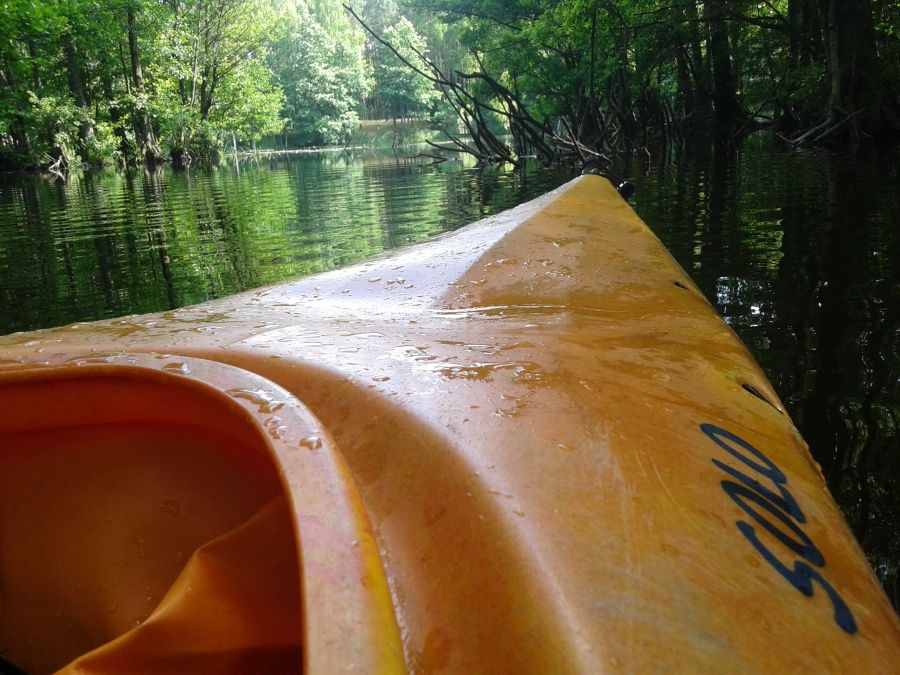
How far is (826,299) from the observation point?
338 centimetres

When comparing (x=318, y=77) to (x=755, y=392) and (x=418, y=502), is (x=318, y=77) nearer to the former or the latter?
(x=755, y=392)

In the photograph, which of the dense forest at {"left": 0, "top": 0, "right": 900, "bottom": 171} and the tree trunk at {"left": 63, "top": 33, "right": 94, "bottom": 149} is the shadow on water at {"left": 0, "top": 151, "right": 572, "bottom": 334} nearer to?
the dense forest at {"left": 0, "top": 0, "right": 900, "bottom": 171}

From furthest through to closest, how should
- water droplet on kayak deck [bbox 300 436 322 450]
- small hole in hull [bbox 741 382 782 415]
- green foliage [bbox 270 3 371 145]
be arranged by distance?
green foliage [bbox 270 3 371 145], small hole in hull [bbox 741 382 782 415], water droplet on kayak deck [bbox 300 436 322 450]

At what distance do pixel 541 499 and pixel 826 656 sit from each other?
1.15ft

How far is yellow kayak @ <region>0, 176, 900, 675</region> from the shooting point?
0.70 m

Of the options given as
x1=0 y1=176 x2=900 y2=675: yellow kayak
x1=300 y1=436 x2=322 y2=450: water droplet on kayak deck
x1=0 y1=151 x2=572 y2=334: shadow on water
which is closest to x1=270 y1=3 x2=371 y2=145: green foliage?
x1=0 y1=151 x2=572 y2=334: shadow on water

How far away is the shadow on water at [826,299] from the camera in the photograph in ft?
6.12

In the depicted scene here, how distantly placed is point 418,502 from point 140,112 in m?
30.9

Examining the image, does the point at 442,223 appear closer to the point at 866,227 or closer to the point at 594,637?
the point at 866,227

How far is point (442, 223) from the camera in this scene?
7.02 m

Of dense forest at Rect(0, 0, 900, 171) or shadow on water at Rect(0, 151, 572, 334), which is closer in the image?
shadow on water at Rect(0, 151, 572, 334)

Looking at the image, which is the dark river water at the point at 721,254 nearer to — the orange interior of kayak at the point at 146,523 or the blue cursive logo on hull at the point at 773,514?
the blue cursive logo on hull at the point at 773,514

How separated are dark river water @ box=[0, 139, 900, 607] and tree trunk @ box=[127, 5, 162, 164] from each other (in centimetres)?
1690

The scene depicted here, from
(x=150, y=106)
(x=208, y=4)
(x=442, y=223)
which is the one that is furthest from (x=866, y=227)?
(x=208, y=4)
